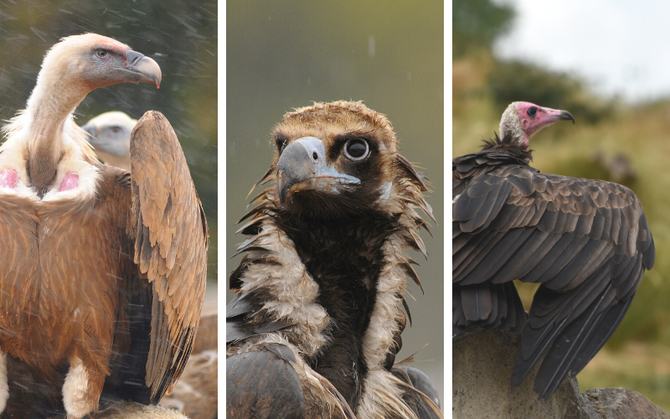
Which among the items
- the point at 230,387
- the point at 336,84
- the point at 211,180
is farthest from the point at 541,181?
the point at 230,387

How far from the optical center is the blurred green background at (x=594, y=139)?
2111 millimetres

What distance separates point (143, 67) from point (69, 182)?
0.29 meters

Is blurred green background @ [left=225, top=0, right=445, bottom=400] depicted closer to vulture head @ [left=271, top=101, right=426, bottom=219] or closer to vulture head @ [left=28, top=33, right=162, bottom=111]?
vulture head @ [left=271, top=101, right=426, bottom=219]

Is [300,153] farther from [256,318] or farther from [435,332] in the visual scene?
[435,332]

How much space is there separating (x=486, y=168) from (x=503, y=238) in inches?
11.1

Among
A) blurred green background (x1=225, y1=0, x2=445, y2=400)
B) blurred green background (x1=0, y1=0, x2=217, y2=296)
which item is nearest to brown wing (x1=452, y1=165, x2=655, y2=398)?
blurred green background (x1=225, y1=0, x2=445, y2=400)

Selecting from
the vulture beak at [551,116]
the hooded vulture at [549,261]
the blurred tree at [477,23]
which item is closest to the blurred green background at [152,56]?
the hooded vulture at [549,261]

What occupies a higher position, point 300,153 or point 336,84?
point 336,84

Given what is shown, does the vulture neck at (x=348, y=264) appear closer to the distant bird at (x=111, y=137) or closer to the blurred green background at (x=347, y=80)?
the blurred green background at (x=347, y=80)

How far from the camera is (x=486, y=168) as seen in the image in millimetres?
1818

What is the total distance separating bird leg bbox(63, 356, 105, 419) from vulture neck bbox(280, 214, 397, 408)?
1.66 feet

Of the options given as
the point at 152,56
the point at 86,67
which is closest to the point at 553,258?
the point at 152,56

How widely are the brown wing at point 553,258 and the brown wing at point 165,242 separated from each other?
71cm

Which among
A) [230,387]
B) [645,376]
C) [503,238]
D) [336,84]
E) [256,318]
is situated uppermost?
[336,84]
